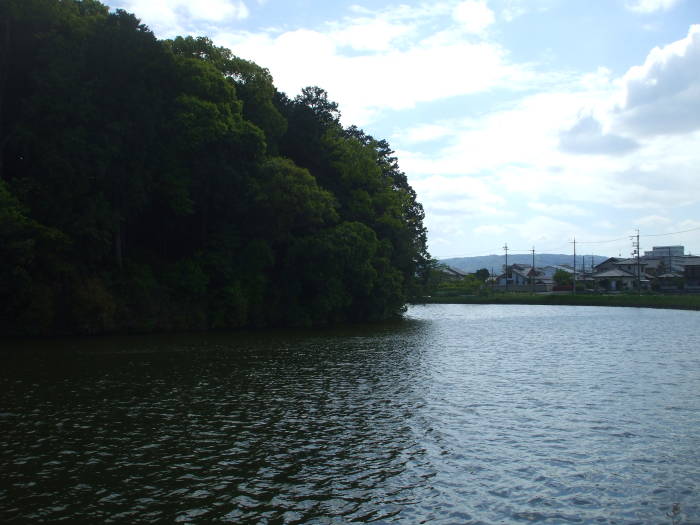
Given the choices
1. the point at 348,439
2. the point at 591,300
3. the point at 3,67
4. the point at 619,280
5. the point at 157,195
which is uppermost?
the point at 3,67

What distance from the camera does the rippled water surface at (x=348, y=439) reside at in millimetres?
11383

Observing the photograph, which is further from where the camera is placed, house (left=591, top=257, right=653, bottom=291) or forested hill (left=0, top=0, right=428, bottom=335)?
house (left=591, top=257, right=653, bottom=291)

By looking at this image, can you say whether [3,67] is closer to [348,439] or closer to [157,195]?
[157,195]

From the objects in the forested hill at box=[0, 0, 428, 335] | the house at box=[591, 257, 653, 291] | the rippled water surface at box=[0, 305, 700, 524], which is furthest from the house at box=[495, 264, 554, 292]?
the rippled water surface at box=[0, 305, 700, 524]

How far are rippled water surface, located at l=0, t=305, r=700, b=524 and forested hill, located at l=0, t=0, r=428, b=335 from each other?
10.2 m

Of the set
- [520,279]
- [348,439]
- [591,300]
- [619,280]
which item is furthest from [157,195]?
[520,279]

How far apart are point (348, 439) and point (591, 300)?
3351 inches

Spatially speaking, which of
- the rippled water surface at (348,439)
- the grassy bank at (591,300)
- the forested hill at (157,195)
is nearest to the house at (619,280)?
the grassy bank at (591,300)

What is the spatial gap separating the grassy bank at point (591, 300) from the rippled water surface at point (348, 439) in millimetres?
46395

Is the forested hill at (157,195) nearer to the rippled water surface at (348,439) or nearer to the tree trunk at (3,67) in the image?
the tree trunk at (3,67)

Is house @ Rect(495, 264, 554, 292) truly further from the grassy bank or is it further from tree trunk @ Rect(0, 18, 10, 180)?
tree trunk @ Rect(0, 18, 10, 180)

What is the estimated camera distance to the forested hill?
38375 millimetres

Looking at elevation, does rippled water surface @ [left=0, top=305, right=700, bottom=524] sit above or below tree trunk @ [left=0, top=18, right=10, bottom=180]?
below

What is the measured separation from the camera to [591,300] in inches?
3629
